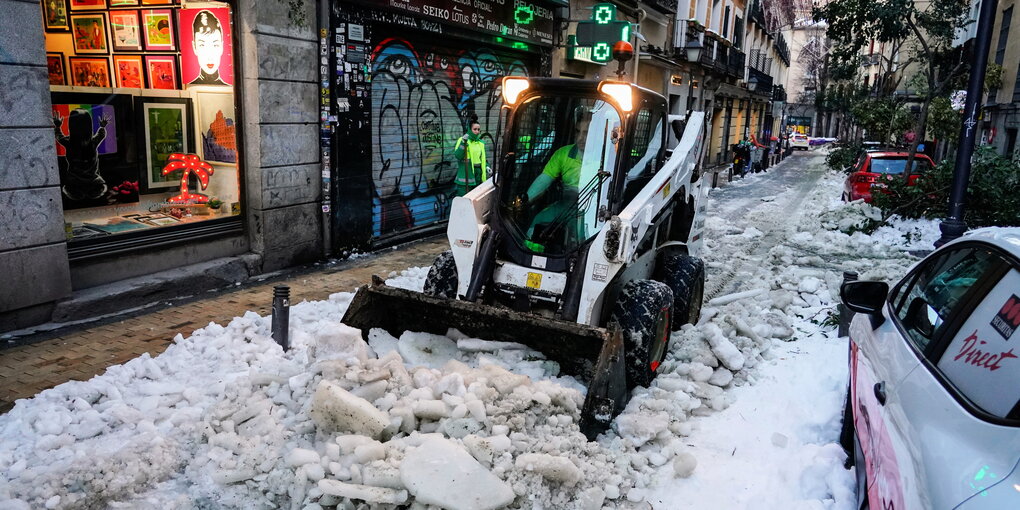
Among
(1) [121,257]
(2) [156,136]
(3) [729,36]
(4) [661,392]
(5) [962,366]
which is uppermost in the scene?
(3) [729,36]

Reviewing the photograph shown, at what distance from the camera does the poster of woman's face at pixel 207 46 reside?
7.60 m

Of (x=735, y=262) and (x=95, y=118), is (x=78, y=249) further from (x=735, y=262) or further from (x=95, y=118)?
(x=735, y=262)

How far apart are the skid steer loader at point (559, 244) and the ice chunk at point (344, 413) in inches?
46.5

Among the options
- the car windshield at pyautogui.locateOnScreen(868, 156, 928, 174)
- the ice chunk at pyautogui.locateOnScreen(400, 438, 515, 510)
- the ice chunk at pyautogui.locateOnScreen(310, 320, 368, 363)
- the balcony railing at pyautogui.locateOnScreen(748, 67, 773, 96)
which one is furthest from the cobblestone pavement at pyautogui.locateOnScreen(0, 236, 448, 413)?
the balcony railing at pyautogui.locateOnScreen(748, 67, 773, 96)

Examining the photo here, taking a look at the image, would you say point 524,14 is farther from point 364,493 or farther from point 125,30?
point 364,493

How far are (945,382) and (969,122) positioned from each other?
750 centimetres

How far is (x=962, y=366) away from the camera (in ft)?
8.07

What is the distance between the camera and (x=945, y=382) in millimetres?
2449

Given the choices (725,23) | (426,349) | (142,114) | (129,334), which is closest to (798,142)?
(725,23)

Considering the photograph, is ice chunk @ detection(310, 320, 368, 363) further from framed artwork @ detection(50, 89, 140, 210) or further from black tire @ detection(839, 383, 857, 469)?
framed artwork @ detection(50, 89, 140, 210)

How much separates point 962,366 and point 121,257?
705 centimetres

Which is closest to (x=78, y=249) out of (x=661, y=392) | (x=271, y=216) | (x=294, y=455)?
(x=271, y=216)

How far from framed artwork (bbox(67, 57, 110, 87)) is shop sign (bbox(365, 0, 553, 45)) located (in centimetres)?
330

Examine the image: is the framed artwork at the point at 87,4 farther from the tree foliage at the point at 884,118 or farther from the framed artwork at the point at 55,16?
the tree foliage at the point at 884,118
